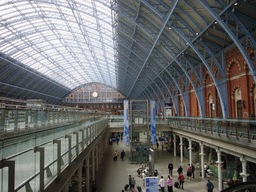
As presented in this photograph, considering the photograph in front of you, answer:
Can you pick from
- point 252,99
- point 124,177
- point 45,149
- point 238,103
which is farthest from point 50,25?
point 45,149

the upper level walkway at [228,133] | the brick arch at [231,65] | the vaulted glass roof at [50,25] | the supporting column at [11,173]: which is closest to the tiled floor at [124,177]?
the upper level walkway at [228,133]

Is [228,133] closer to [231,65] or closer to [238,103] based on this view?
[238,103]

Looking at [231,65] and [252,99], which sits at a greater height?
[231,65]

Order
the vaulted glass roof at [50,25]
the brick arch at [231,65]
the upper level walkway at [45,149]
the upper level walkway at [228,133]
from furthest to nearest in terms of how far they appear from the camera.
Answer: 1. the vaulted glass roof at [50,25]
2. the brick arch at [231,65]
3. the upper level walkway at [228,133]
4. the upper level walkway at [45,149]

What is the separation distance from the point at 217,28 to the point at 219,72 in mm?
4804

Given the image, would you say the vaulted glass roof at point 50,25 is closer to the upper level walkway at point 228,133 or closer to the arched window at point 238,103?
the arched window at point 238,103

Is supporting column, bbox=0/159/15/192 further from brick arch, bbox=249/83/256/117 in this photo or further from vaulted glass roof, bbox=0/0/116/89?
vaulted glass roof, bbox=0/0/116/89

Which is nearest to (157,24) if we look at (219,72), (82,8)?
(219,72)

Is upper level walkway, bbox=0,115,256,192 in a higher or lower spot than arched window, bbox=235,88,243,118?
lower

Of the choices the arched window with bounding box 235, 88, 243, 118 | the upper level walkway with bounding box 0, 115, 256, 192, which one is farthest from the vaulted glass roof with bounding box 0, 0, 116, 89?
the upper level walkway with bounding box 0, 115, 256, 192

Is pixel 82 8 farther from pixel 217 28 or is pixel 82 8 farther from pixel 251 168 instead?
pixel 251 168

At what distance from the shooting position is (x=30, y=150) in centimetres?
445

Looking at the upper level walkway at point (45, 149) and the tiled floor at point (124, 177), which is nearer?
the upper level walkway at point (45, 149)

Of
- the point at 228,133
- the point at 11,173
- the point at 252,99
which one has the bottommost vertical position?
the point at 228,133
